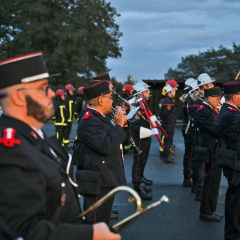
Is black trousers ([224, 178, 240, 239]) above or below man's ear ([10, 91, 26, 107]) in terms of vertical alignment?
below

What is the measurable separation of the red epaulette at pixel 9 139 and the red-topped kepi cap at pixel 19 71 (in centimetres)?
23

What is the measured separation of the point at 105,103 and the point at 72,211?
7.25 ft

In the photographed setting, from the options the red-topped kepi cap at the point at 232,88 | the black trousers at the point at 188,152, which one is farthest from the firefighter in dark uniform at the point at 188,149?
the red-topped kepi cap at the point at 232,88

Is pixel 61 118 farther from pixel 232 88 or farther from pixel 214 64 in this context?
pixel 214 64

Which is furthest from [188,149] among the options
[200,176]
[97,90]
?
[97,90]

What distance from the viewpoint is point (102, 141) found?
3801 millimetres

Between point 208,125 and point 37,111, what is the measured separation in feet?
13.9

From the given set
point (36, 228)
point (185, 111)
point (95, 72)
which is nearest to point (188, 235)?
point (36, 228)

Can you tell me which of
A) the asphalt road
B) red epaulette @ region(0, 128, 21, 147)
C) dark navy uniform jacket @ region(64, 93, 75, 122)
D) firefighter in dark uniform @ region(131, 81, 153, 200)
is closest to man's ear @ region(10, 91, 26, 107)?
red epaulette @ region(0, 128, 21, 147)

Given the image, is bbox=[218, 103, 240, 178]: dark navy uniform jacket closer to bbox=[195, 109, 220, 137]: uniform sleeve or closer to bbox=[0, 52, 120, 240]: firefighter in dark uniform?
bbox=[195, 109, 220, 137]: uniform sleeve

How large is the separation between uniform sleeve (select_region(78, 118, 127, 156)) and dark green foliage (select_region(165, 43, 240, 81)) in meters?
50.7

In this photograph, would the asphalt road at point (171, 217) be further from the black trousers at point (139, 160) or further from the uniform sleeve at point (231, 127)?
the uniform sleeve at point (231, 127)

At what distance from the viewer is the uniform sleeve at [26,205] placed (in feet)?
5.43

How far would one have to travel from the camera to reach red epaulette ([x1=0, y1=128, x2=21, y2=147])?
5.61 feet
